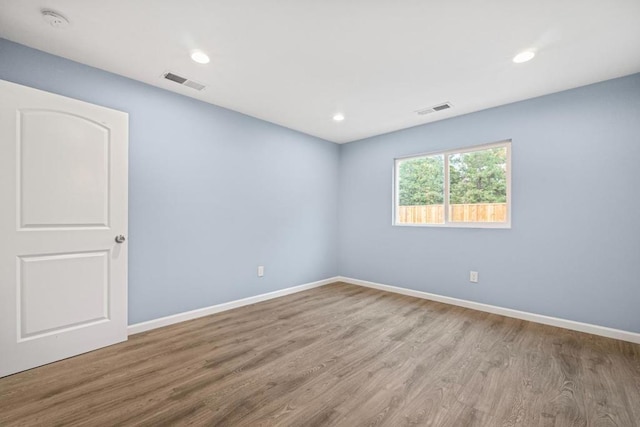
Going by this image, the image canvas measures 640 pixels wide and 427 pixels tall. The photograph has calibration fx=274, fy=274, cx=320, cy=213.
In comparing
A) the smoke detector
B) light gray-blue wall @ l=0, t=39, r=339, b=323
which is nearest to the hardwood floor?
light gray-blue wall @ l=0, t=39, r=339, b=323

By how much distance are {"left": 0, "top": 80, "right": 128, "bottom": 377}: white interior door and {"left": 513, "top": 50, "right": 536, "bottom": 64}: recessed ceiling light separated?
3.52 m

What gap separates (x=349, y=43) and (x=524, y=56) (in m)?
1.50

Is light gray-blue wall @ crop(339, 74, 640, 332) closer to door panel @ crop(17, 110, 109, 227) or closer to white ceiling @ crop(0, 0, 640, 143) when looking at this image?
white ceiling @ crop(0, 0, 640, 143)

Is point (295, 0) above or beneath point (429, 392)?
above

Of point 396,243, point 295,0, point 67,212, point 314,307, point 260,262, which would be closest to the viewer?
point 295,0

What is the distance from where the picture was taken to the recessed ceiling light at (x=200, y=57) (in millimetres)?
2307

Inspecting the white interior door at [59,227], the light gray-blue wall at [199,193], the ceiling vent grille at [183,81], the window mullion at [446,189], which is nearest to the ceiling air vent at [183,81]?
the ceiling vent grille at [183,81]

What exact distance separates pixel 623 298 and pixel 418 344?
2.03m

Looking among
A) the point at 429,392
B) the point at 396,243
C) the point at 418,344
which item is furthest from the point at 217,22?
the point at 396,243

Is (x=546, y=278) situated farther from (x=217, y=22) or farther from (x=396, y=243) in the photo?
(x=217, y=22)

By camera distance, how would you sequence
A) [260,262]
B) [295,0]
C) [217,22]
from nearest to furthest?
[295,0] < [217,22] < [260,262]

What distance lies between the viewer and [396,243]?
4285 millimetres

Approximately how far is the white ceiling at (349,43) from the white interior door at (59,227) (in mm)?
621

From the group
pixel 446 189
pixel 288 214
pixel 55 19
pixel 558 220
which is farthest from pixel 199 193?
pixel 558 220
